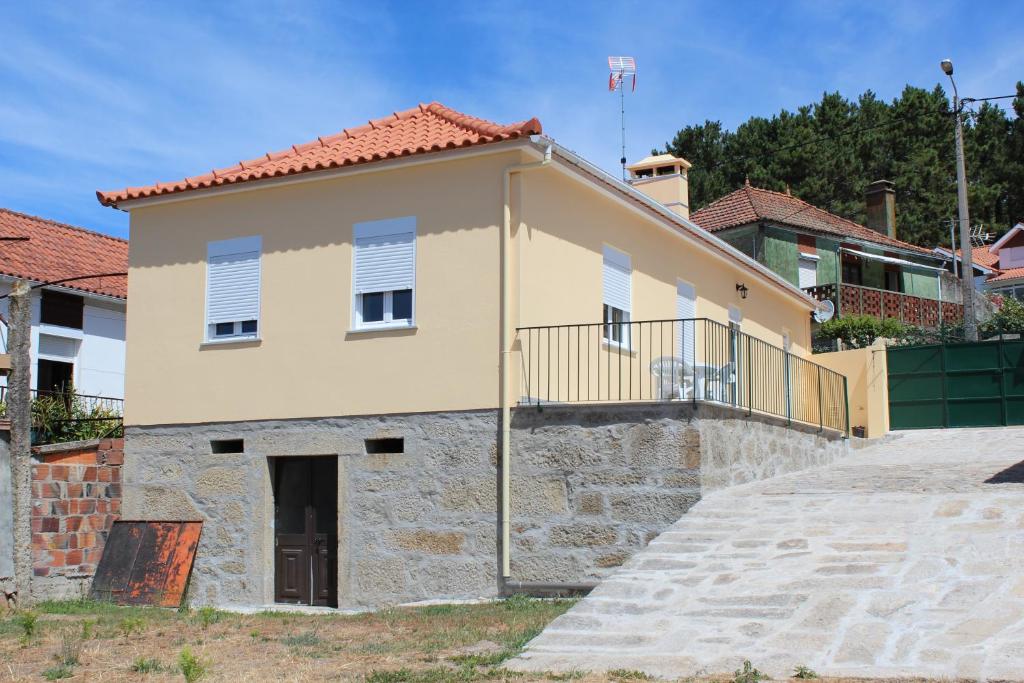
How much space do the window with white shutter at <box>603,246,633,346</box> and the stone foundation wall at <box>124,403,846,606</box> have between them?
216cm

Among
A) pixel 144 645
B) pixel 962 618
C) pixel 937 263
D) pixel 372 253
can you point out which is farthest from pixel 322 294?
pixel 937 263

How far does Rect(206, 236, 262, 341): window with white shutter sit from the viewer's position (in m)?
14.9

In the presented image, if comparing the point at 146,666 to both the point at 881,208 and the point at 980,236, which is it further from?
the point at 980,236

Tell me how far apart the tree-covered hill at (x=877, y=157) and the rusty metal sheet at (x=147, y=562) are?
33915mm

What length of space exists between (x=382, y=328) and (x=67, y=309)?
11.3 metres

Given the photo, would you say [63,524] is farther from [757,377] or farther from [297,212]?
[757,377]

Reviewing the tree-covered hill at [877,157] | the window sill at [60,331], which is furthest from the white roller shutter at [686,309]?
the tree-covered hill at [877,157]

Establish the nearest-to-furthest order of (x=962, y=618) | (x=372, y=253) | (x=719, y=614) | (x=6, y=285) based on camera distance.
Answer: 1. (x=962, y=618)
2. (x=719, y=614)
3. (x=372, y=253)
4. (x=6, y=285)

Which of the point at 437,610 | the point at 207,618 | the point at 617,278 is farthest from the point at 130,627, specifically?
the point at 617,278

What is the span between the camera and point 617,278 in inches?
608

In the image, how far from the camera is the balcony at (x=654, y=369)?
1320 cm

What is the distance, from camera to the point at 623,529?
40.5ft

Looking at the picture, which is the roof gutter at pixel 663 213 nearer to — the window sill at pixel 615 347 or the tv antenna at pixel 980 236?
the window sill at pixel 615 347

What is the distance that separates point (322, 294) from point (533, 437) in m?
3.40
